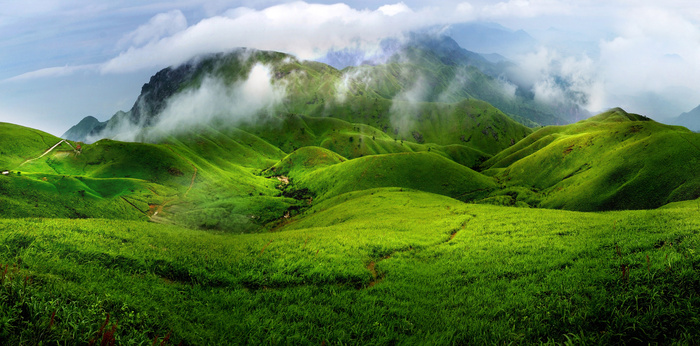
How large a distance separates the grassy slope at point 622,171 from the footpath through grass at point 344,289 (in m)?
80.6

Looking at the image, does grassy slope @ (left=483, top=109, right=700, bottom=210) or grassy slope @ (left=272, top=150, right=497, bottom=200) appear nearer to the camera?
grassy slope @ (left=483, top=109, right=700, bottom=210)

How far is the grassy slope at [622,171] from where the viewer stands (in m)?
72.4

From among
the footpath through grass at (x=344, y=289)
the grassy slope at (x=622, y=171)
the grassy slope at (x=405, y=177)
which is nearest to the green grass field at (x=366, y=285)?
the footpath through grass at (x=344, y=289)

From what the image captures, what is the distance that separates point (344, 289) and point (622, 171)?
11106 centimetres

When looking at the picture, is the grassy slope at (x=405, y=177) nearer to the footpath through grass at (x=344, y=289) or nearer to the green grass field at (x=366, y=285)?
the green grass field at (x=366, y=285)

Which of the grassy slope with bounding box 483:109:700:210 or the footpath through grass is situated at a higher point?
the footpath through grass

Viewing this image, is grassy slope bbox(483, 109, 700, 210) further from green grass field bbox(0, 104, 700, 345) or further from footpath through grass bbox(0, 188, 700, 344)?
footpath through grass bbox(0, 188, 700, 344)

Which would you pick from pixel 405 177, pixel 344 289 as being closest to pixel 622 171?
pixel 405 177

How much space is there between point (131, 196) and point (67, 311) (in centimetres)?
11993

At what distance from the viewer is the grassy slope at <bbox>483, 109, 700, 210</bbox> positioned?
72.4 metres

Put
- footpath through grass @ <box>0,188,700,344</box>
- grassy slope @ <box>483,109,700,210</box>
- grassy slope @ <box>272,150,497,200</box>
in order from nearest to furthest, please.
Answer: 1. footpath through grass @ <box>0,188,700,344</box>
2. grassy slope @ <box>483,109,700,210</box>
3. grassy slope @ <box>272,150,497,200</box>

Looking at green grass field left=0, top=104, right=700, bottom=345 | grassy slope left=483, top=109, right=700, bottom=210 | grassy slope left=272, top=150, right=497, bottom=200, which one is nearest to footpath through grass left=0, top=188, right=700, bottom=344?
green grass field left=0, top=104, right=700, bottom=345

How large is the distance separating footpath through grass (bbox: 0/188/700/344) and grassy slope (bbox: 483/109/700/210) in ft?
265

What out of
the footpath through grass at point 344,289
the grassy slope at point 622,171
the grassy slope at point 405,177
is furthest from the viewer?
the grassy slope at point 405,177
